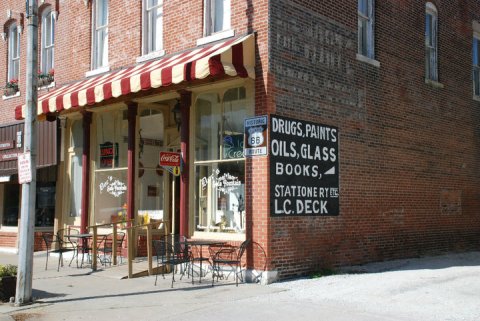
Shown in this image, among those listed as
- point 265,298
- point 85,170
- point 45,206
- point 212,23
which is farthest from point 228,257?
point 45,206

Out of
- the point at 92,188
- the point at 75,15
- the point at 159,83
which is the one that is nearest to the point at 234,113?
the point at 159,83

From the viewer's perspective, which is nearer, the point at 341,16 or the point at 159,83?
the point at 159,83

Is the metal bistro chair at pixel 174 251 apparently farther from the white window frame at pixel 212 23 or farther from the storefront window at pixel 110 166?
the white window frame at pixel 212 23

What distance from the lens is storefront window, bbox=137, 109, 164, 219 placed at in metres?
14.5

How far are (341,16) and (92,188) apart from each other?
7.52 metres

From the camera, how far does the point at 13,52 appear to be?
19.2 metres

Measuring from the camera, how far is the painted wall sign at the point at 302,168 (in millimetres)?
11000

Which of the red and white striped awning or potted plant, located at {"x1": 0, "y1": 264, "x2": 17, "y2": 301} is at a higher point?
the red and white striped awning

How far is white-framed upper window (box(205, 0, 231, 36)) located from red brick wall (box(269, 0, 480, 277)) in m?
1.51

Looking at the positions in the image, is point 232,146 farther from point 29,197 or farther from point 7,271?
point 7,271

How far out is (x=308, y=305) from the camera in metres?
8.87

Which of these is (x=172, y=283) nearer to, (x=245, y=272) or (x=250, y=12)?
(x=245, y=272)

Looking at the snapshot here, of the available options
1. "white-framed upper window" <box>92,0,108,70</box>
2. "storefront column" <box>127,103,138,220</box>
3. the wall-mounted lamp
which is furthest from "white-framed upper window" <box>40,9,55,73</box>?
the wall-mounted lamp

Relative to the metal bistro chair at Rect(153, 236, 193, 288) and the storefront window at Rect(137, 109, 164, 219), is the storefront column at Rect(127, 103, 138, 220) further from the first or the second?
the metal bistro chair at Rect(153, 236, 193, 288)
